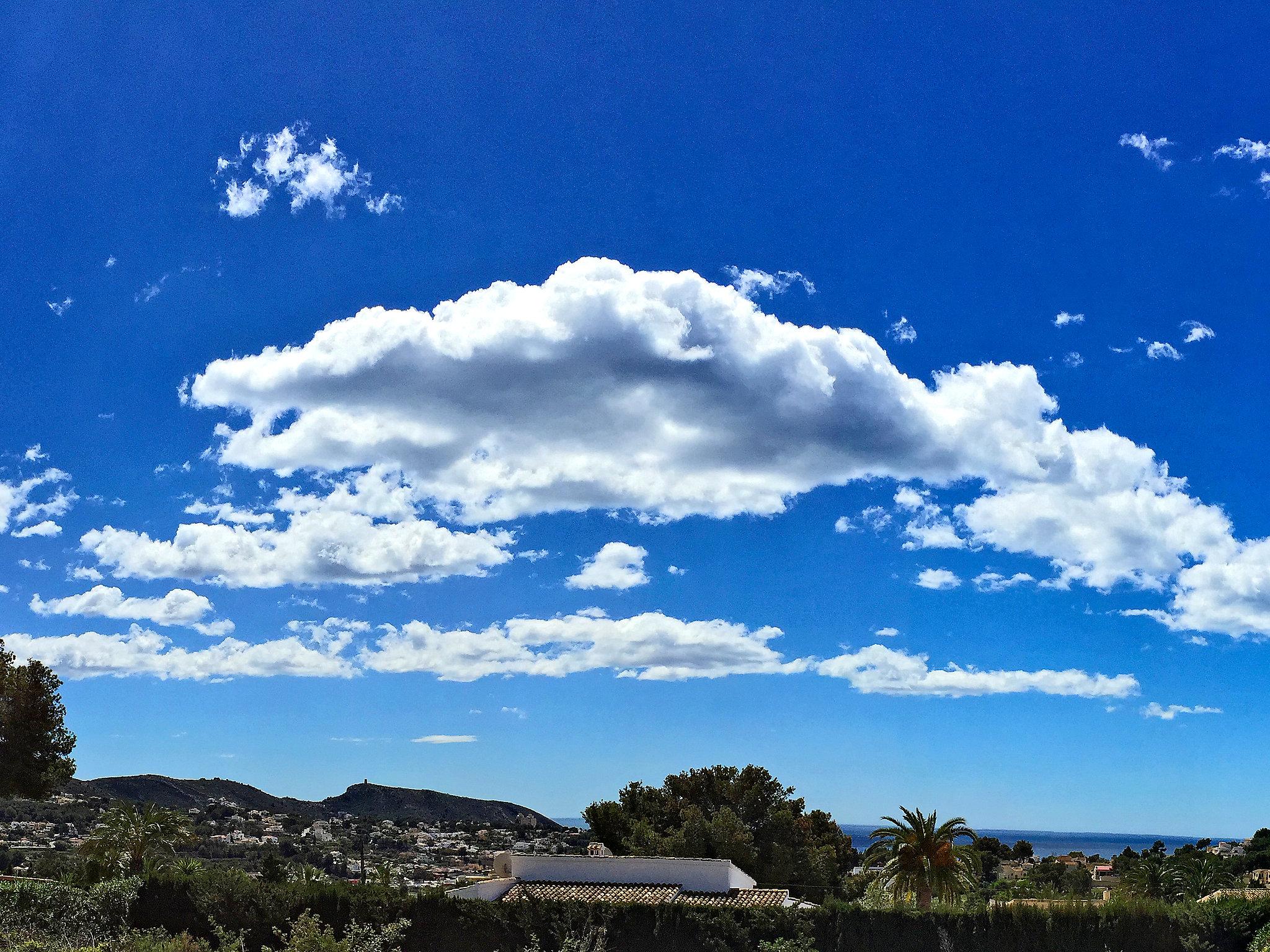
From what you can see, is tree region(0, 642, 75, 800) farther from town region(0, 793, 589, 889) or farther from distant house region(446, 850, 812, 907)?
distant house region(446, 850, 812, 907)

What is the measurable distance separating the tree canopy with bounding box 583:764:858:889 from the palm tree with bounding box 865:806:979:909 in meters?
19.6

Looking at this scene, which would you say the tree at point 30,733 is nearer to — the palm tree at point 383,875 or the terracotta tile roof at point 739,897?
the palm tree at point 383,875

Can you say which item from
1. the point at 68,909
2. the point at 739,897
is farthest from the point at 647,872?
the point at 68,909

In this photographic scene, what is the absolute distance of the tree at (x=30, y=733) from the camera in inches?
1612

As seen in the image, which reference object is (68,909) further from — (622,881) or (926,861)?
(926,861)

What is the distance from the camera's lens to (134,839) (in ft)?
147

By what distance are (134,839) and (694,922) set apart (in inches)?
968

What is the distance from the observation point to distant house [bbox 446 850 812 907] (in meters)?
36.9

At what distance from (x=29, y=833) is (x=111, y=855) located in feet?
90.4

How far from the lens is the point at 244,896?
34.7 m

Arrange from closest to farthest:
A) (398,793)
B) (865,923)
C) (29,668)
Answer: (865,923), (29,668), (398,793)

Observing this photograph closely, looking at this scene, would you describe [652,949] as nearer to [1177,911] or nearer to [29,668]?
[1177,911]

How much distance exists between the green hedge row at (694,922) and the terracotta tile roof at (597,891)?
10.0ft

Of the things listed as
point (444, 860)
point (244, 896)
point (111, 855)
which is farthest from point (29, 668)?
point (444, 860)
